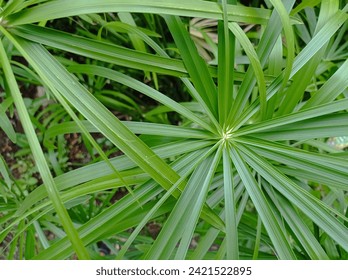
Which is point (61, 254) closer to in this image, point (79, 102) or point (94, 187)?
point (94, 187)

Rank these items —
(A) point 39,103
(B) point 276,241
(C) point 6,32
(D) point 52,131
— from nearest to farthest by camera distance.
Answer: (C) point 6,32, (B) point 276,241, (D) point 52,131, (A) point 39,103

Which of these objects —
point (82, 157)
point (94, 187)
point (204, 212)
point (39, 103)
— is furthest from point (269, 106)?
point (82, 157)

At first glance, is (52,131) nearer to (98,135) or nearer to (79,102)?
(79,102)

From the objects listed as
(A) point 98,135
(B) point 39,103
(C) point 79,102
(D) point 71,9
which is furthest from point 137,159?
(A) point 98,135

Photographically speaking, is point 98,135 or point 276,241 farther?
point 98,135

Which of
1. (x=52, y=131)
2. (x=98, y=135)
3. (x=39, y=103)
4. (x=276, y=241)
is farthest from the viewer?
(x=98, y=135)

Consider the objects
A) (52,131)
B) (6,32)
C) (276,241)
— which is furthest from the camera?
(52,131)

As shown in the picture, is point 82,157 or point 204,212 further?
point 82,157
